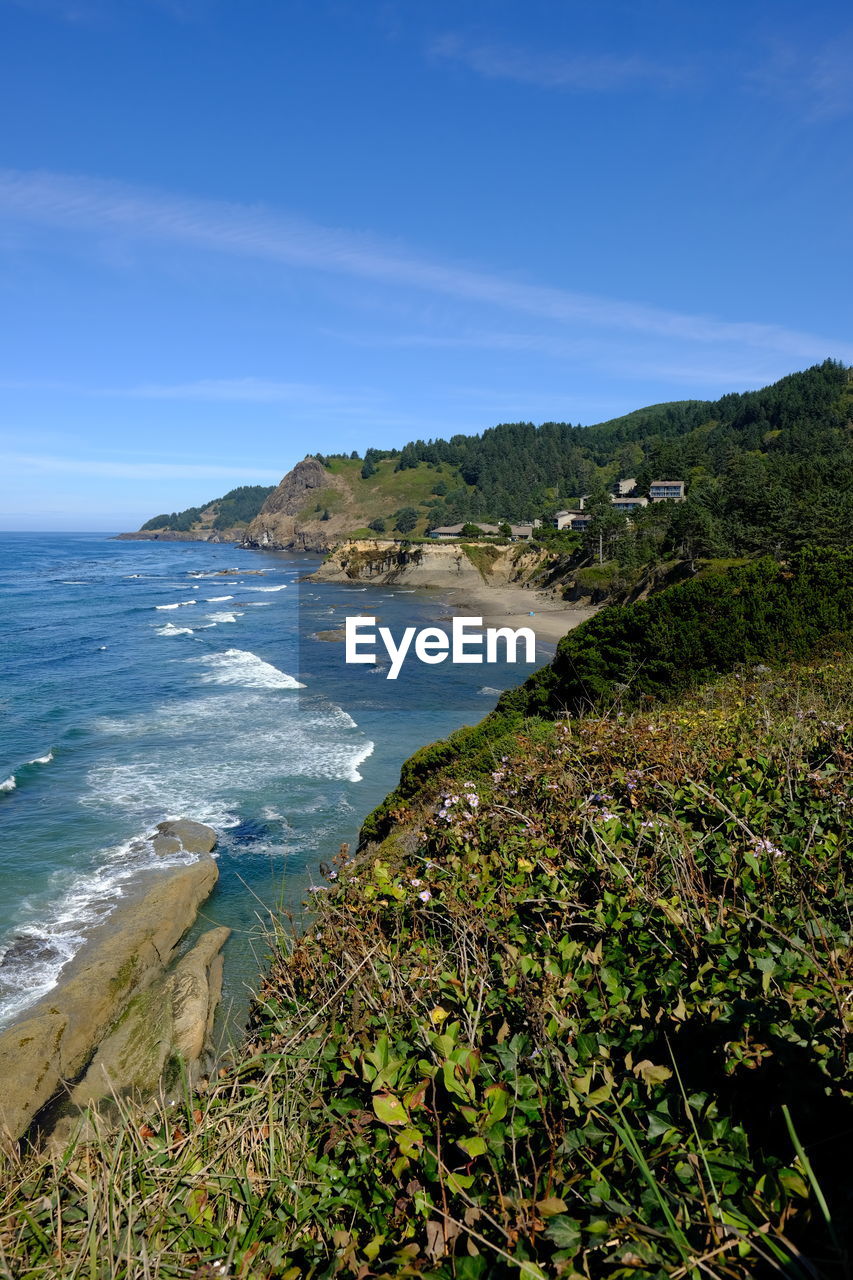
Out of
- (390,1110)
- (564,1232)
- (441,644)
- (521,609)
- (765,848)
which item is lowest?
(441,644)

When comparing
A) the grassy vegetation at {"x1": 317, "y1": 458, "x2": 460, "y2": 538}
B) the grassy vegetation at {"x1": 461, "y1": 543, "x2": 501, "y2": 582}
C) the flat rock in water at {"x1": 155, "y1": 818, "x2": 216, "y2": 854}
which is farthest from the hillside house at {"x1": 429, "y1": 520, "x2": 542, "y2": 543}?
the flat rock in water at {"x1": 155, "y1": 818, "x2": 216, "y2": 854}

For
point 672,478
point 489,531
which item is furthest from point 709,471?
point 489,531

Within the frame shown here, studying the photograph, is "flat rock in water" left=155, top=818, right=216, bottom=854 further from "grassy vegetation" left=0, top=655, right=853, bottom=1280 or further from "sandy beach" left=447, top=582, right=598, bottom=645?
"sandy beach" left=447, top=582, right=598, bottom=645

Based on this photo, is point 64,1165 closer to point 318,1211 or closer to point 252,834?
point 318,1211

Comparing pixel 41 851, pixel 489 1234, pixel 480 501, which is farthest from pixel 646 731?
pixel 480 501

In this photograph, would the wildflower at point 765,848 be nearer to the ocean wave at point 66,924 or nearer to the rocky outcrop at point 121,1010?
the rocky outcrop at point 121,1010

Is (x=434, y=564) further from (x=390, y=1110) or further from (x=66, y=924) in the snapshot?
(x=390, y=1110)

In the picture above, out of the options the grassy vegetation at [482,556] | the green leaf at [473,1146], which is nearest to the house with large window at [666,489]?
the grassy vegetation at [482,556]
